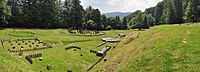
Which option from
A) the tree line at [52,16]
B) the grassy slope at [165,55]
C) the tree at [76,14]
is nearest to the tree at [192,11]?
the tree line at [52,16]

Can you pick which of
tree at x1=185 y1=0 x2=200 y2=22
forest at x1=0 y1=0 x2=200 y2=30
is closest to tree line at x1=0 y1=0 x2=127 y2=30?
forest at x1=0 y1=0 x2=200 y2=30

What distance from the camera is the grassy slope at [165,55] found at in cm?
3023

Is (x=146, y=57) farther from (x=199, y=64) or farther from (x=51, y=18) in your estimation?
(x=51, y=18)

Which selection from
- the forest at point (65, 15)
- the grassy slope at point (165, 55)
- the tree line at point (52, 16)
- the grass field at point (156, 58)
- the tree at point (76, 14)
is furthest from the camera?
the tree at point (76, 14)

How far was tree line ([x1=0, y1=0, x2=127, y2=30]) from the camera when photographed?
124m

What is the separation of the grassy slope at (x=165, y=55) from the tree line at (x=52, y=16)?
8533 centimetres

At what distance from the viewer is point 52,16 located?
132 metres

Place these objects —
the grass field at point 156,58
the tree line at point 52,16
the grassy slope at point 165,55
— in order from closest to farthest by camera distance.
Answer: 1. the grassy slope at point 165,55
2. the grass field at point 156,58
3. the tree line at point 52,16

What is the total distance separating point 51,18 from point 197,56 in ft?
355

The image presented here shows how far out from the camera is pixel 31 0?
129500mm

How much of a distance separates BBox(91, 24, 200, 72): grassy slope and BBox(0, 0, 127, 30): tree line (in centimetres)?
8533

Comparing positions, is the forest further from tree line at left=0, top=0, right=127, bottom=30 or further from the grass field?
Result: the grass field

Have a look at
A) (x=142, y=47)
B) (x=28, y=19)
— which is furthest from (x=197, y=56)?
(x=28, y=19)

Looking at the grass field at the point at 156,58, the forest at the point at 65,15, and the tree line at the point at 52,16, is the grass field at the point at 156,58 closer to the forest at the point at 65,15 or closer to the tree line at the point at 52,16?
the forest at the point at 65,15
